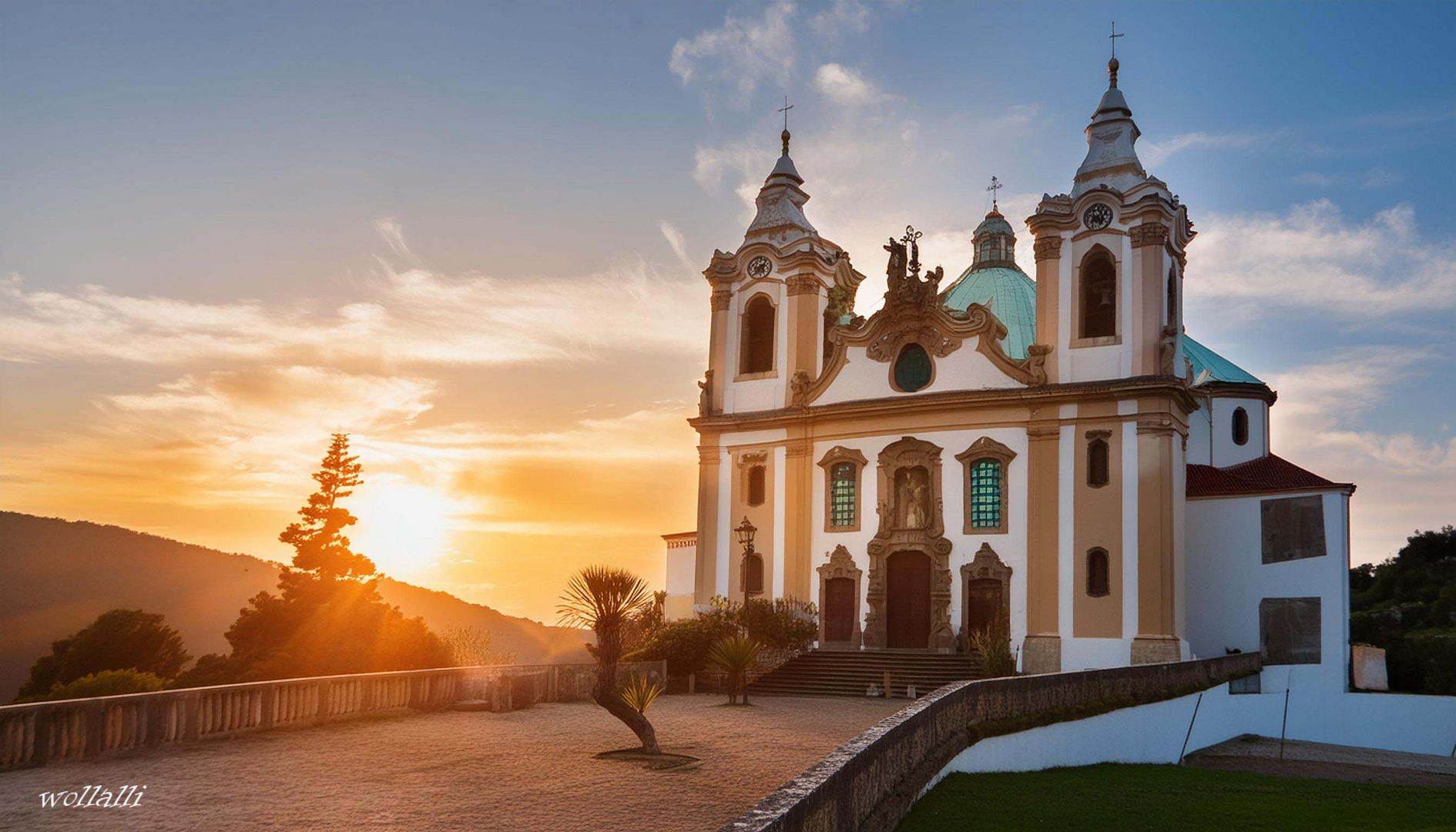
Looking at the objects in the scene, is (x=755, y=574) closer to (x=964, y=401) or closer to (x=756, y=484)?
(x=756, y=484)

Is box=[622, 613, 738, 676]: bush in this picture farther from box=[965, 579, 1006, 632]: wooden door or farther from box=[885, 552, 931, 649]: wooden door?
box=[965, 579, 1006, 632]: wooden door

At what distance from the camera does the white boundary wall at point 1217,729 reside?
14914 millimetres

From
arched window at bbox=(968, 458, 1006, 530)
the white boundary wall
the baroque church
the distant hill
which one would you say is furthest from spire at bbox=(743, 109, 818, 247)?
the distant hill

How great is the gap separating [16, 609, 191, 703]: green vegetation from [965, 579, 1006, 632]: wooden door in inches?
876

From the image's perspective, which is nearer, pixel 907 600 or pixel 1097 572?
pixel 1097 572

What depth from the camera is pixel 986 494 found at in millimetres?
30156

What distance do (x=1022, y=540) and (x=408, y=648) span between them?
18.2 m

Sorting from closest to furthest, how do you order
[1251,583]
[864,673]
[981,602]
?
1. [864,673]
2. [1251,583]
3. [981,602]

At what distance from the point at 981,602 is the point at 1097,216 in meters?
10.4

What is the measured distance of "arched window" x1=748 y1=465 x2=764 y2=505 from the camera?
33.6 meters

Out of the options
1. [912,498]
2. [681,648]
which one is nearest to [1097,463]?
[912,498]

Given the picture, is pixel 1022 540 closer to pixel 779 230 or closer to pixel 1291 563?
pixel 1291 563

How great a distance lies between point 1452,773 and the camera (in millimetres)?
21047

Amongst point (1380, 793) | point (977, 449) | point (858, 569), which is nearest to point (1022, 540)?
point (977, 449)
